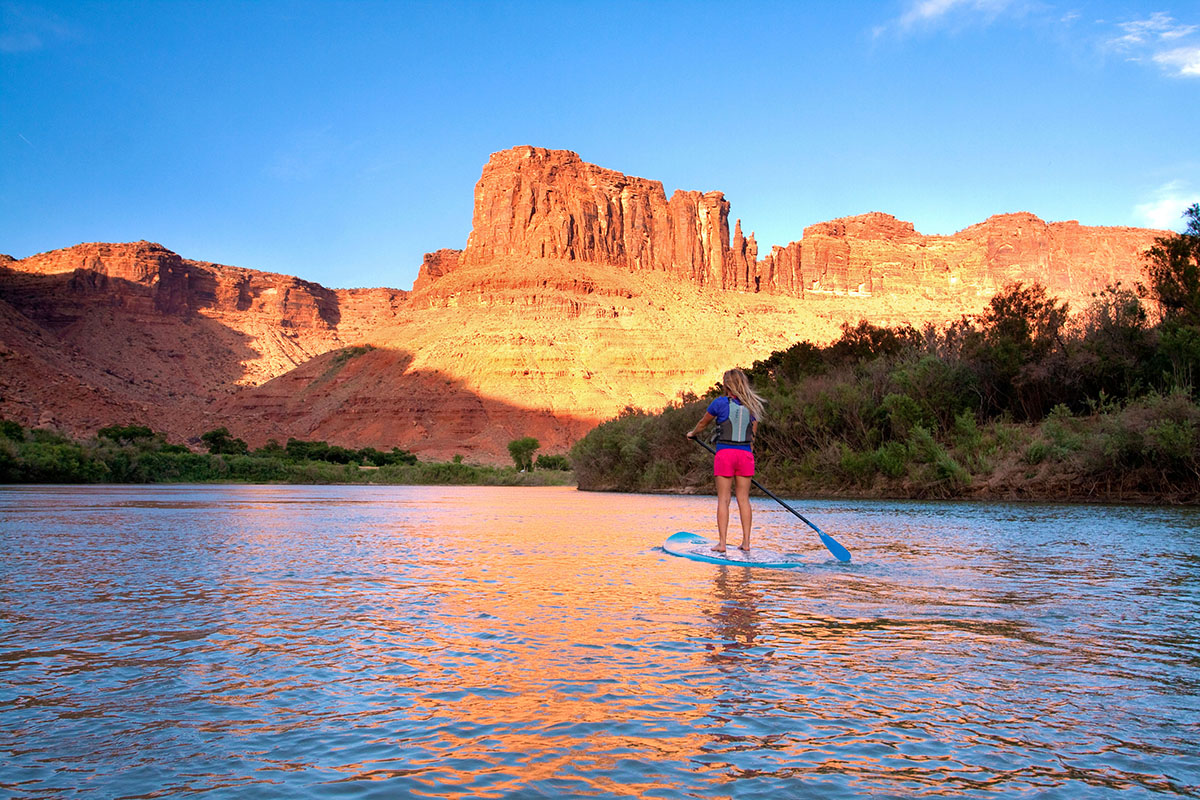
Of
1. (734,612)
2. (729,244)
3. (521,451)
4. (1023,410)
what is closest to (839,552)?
(734,612)

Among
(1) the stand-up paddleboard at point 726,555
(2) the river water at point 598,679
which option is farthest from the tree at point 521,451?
(2) the river water at point 598,679

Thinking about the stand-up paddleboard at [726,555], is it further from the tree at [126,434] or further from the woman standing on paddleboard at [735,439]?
the tree at [126,434]

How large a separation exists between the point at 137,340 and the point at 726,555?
472ft

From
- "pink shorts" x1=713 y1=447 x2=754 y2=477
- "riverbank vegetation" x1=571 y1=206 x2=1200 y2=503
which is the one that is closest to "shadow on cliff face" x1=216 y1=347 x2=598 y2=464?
"riverbank vegetation" x1=571 y1=206 x2=1200 y2=503

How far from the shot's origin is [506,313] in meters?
117

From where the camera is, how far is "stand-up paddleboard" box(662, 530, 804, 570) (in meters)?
9.54

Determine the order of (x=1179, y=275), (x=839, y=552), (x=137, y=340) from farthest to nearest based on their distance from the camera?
(x=137, y=340) → (x=1179, y=275) → (x=839, y=552)

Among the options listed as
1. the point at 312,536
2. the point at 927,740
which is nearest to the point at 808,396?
the point at 312,536

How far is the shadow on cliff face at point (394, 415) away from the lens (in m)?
96.8

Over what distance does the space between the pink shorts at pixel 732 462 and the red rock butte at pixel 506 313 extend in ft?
233

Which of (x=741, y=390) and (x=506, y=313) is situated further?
(x=506, y=313)

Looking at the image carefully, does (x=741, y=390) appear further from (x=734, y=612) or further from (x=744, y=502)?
(x=734, y=612)

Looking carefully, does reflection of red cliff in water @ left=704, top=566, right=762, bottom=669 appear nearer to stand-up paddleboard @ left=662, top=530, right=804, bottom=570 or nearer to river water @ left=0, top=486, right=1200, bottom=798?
river water @ left=0, top=486, right=1200, bottom=798

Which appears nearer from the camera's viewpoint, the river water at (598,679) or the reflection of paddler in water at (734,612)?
the river water at (598,679)
